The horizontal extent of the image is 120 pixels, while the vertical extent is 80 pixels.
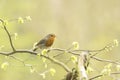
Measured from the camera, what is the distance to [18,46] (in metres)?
11.1

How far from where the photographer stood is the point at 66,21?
44.2 ft

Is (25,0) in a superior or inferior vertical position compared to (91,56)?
superior

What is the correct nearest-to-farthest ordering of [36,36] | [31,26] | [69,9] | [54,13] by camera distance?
[36,36]
[31,26]
[54,13]
[69,9]

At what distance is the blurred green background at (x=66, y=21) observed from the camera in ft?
39.3

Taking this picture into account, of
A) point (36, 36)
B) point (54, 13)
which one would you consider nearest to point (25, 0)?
point (54, 13)

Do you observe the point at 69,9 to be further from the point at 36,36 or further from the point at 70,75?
the point at 70,75

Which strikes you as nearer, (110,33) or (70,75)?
(70,75)

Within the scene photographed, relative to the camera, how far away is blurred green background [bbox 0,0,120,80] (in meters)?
12.0

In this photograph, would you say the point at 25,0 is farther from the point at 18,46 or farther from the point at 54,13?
the point at 18,46

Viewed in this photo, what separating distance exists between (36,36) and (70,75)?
8.96 m

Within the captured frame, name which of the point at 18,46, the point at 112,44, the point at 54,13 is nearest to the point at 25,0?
the point at 54,13

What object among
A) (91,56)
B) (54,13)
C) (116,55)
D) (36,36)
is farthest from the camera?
(54,13)

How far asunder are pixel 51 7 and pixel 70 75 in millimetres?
10932

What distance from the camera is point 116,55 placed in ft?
35.6
